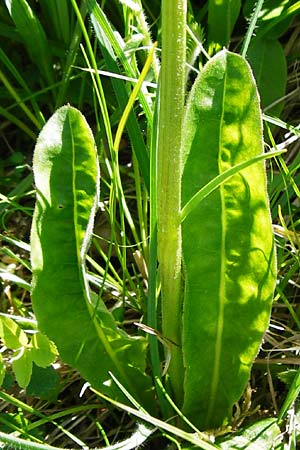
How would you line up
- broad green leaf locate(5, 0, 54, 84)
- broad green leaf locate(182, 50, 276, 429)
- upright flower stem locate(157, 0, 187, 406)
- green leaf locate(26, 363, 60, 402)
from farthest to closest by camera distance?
broad green leaf locate(5, 0, 54, 84), green leaf locate(26, 363, 60, 402), broad green leaf locate(182, 50, 276, 429), upright flower stem locate(157, 0, 187, 406)

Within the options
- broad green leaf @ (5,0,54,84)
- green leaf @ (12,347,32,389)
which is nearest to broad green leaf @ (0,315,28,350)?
green leaf @ (12,347,32,389)

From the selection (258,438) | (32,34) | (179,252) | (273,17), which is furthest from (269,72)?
(258,438)

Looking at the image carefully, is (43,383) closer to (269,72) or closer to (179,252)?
(179,252)

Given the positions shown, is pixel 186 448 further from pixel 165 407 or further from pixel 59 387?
pixel 59 387

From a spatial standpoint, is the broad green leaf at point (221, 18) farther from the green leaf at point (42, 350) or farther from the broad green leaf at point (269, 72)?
the green leaf at point (42, 350)

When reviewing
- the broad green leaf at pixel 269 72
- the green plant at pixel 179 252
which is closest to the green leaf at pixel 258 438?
the green plant at pixel 179 252

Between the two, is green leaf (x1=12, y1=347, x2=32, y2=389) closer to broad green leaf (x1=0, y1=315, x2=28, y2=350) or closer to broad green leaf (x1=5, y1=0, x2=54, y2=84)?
broad green leaf (x1=0, y1=315, x2=28, y2=350)
